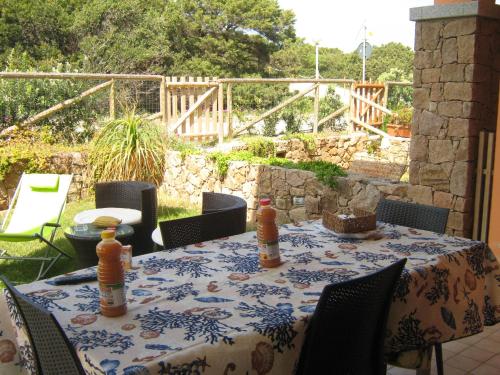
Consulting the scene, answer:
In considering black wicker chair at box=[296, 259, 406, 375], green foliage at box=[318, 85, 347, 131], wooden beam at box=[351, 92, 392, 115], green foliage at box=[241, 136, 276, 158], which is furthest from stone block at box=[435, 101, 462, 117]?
wooden beam at box=[351, 92, 392, 115]

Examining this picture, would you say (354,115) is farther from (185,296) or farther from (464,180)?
(185,296)

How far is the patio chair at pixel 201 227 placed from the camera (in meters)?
3.10

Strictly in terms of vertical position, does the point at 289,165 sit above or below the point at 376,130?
below

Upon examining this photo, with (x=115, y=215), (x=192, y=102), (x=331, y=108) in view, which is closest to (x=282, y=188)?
(x=115, y=215)

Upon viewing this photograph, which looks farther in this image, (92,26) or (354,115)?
(92,26)

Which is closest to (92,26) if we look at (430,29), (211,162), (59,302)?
(211,162)

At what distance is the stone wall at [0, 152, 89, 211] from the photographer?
721 cm

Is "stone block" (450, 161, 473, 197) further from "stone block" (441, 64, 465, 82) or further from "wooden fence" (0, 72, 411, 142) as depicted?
"wooden fence" (0, 72, 411, 142)

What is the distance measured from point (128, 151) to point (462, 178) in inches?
173

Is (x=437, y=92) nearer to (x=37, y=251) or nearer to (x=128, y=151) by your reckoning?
(x=37, y=251)

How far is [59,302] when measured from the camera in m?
2.14

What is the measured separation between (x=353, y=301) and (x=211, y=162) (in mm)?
5786

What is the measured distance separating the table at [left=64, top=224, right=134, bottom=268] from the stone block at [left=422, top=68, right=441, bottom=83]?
2925 millimetres

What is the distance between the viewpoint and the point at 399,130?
1186 centimetres
